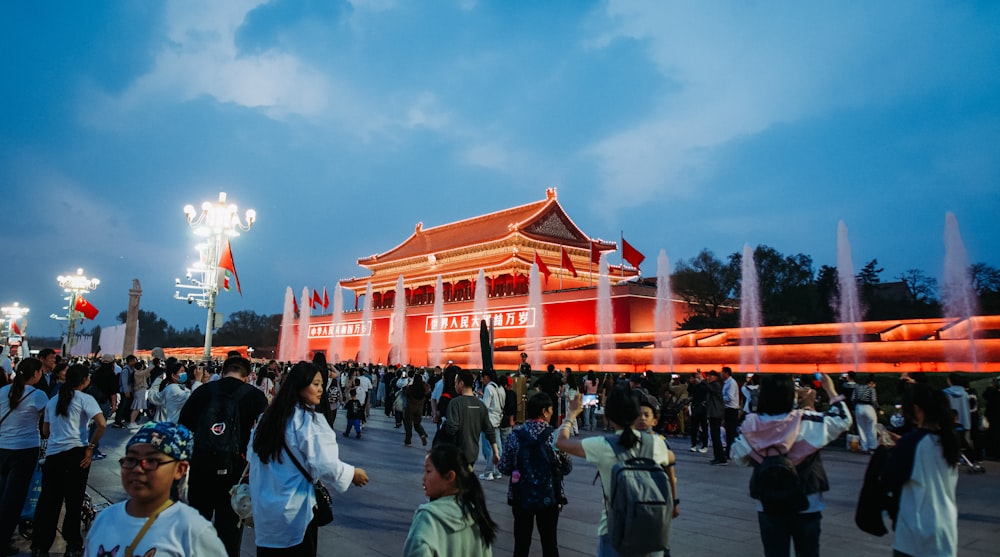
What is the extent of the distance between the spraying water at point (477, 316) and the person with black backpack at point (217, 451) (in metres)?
26.0

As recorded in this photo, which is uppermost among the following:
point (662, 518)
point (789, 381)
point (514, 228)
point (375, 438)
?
point (514, 228)

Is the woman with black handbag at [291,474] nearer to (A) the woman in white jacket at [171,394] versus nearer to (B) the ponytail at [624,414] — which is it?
(B) the ponytail at [624,414]

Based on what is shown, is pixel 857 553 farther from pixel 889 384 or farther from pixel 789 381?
pixel 889 384

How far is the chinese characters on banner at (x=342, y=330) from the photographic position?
38812 millimetres

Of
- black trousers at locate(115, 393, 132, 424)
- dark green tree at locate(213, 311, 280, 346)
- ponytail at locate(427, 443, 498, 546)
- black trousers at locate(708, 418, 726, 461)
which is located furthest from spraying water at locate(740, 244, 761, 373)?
dark green tree at locate(213, 311, 280, 346)

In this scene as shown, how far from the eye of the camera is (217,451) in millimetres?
3922

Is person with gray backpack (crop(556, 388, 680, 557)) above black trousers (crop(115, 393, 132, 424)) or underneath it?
above

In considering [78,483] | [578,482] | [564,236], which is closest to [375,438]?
[578,482]

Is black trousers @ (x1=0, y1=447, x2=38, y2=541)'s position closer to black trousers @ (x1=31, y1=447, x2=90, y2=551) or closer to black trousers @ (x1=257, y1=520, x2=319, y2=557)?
black trousers @ (x1=31, y1=447, x2=90, y2=551)

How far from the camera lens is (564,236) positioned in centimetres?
3744

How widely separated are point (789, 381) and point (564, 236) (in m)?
34.3

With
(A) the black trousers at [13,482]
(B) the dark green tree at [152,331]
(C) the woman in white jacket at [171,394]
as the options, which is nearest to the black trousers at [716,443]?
(C) the woman in white jacket at [171,394]

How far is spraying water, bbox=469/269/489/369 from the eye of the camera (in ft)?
99.8

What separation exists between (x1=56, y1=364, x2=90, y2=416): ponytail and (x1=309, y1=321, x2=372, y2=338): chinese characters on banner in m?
34.3
